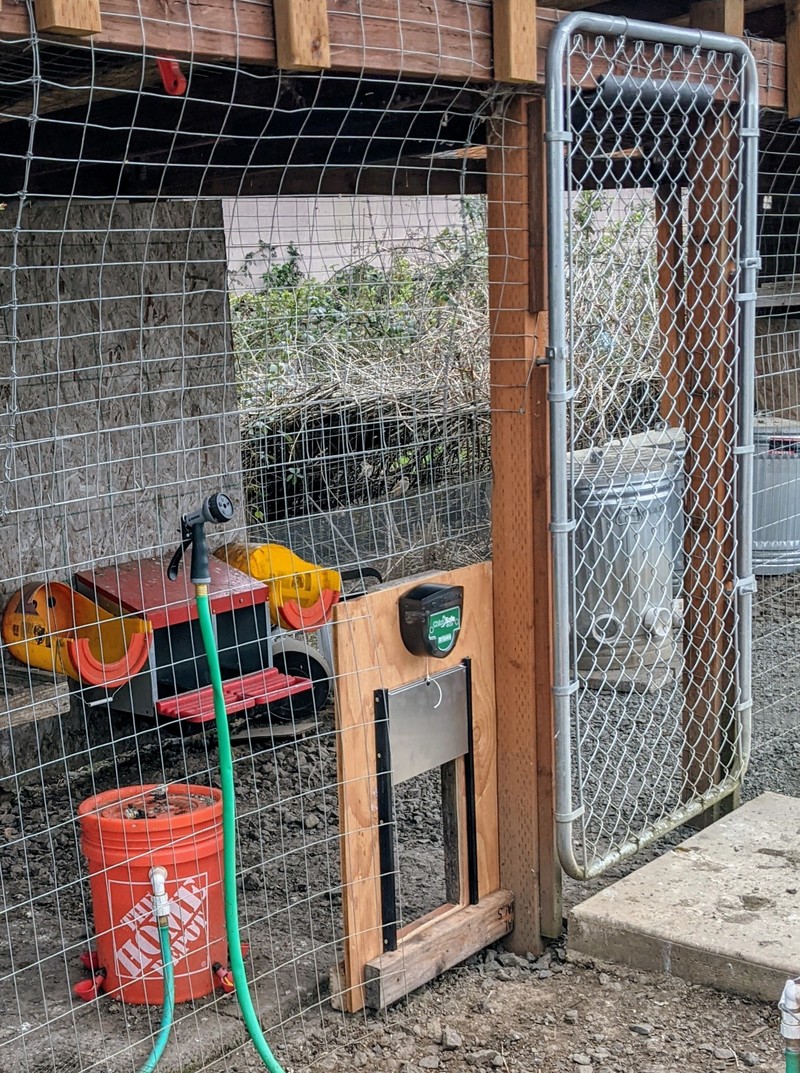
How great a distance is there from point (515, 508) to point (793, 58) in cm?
187

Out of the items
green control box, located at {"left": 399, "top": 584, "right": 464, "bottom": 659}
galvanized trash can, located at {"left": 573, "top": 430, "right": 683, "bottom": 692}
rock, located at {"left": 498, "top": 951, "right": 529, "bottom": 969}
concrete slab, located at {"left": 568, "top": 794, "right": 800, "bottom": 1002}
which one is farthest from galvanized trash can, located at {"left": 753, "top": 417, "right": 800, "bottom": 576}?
green control box, located at {"left": 399, "top": 584, "right": 464, "bottom": 659}

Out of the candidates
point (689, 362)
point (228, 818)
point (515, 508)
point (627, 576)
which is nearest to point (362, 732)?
point (228, 818)

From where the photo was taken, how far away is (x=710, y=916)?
3.47 m

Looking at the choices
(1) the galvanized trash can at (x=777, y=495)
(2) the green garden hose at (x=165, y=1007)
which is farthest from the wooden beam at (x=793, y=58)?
(1) the galvanized trash can at (x=777, y=495)

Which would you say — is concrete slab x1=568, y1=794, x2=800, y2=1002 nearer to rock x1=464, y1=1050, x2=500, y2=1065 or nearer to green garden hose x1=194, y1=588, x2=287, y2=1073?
rock x1=464, y1=1050, x2=500, y2=1065

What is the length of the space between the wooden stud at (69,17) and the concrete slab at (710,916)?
262cm

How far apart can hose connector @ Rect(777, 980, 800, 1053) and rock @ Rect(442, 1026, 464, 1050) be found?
4.36ft

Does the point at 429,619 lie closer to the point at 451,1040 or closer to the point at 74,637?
the point at 451,1040

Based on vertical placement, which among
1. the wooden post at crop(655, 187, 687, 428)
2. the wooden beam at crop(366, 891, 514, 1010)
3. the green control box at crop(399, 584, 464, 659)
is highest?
the wooden post at crop(655, 187, 687, 428)

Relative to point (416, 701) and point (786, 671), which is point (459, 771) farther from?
point (786, 671)

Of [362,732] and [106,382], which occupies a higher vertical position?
[106,382]

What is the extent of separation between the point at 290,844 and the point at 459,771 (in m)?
1.17

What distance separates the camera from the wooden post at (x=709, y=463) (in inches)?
154

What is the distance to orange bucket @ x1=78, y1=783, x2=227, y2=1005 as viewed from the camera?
3113 millimetres
